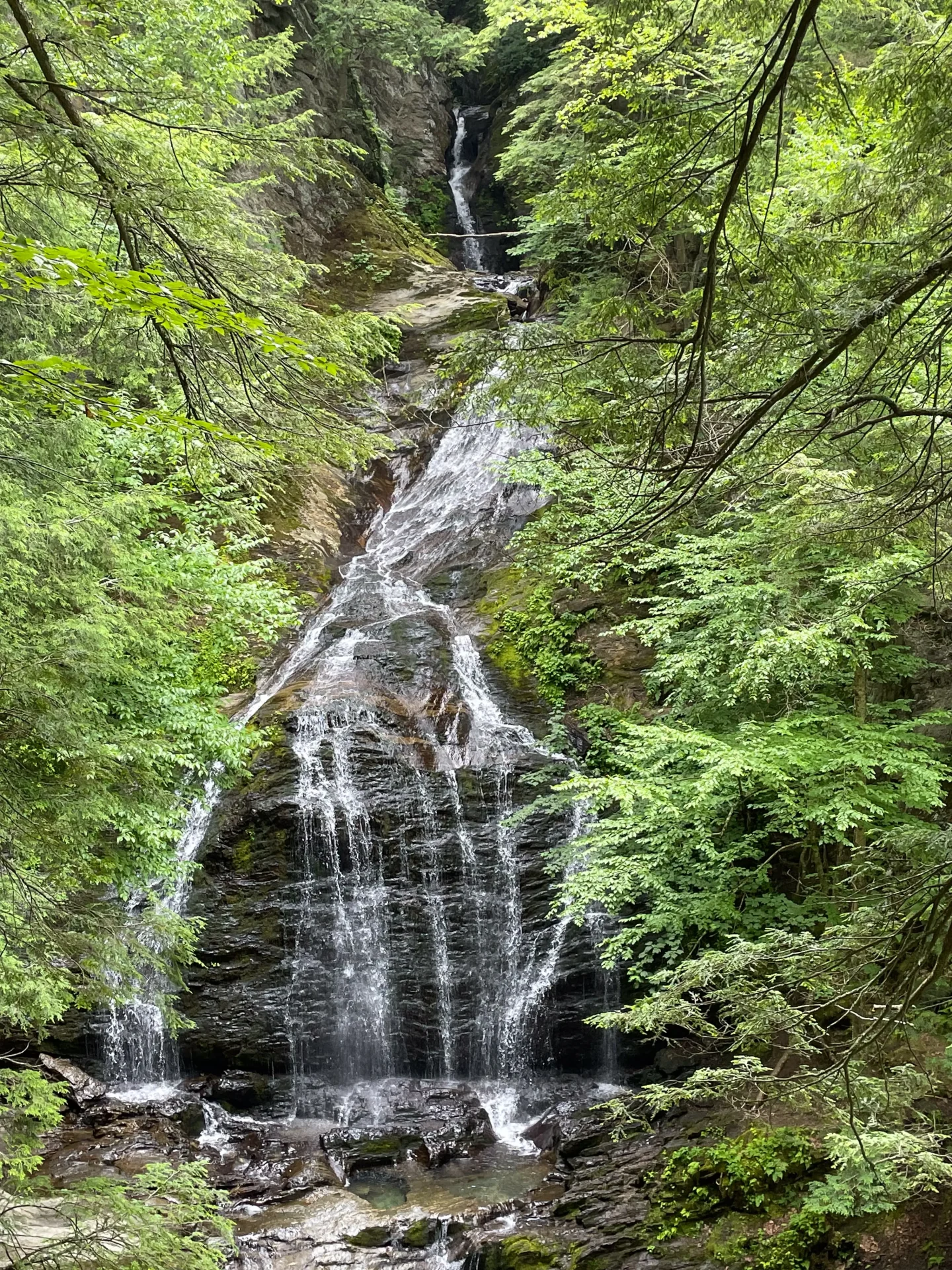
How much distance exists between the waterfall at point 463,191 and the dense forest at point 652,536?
Answer: 16.3 meters

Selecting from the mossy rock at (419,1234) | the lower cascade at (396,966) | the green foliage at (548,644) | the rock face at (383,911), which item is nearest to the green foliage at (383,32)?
the green foliage at (548,644)

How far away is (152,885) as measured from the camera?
10414mm

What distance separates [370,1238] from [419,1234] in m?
0.42

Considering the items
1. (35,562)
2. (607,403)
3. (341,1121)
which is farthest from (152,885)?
(607,403)

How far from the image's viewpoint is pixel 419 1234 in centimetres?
727

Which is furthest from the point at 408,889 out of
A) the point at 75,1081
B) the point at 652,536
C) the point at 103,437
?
the point at 103,437

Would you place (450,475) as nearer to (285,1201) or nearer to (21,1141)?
(285,1201)

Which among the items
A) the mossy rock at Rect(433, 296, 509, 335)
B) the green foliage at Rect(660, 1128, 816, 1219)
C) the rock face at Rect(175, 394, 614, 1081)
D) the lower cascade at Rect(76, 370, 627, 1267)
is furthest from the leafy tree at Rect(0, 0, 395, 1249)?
the mossy rock at Rect(433, 296, 509, 335)

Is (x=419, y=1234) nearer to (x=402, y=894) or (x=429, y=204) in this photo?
(x=402, y=894)

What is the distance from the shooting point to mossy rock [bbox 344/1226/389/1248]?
7.24 m

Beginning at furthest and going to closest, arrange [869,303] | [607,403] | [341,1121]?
[341,1121]
[607,403]
[869,303]

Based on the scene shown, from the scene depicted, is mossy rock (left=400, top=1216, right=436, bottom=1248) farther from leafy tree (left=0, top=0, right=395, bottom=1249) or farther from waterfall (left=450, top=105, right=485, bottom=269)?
waterfall (left=450, top=105, right=485, bottom=269)

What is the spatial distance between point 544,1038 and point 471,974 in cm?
108

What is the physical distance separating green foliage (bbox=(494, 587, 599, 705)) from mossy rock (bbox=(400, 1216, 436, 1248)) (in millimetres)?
6584
